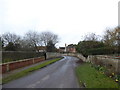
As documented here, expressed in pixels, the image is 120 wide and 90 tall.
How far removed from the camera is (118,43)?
2158 cm

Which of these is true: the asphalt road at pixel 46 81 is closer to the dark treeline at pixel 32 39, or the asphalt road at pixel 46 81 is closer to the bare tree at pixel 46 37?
the dark treeline at pixel 32 39

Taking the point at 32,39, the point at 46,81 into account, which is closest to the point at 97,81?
the point at 46,81

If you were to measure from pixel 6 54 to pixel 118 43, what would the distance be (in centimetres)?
2143

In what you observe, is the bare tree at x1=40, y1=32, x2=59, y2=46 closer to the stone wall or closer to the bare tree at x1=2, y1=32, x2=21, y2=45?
the bare tree at x1=2, y1=32, x2=21, y2=45

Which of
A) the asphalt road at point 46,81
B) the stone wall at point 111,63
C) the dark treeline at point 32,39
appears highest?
the dark treeline at point 32,39

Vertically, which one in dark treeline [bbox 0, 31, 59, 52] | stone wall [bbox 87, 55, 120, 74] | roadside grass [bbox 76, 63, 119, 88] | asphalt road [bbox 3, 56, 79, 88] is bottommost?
asphalt road [bbox 3, 56, 79, 88]

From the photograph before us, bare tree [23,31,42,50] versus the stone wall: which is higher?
bare tree [23,31,42,50]

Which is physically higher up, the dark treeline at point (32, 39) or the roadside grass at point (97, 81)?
the dark treeline at point (32, 39)

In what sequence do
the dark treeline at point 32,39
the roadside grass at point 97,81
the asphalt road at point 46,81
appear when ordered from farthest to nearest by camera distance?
the dark treeline at point 32,39
the asphalt road at point 46,81
the roadside grass at point 97,81

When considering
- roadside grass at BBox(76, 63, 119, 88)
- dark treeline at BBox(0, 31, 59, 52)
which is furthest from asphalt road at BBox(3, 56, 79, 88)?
dark treeline at BBox(0, 31, 59, 52)

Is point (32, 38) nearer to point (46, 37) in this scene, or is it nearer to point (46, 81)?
point (46, 37)

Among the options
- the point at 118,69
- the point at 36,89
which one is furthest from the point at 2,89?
the point at 118,69

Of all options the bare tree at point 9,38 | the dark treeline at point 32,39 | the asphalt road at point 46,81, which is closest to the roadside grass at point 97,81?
the asphalt road at point 46,81

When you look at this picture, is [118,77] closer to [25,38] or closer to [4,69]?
[4,69]
